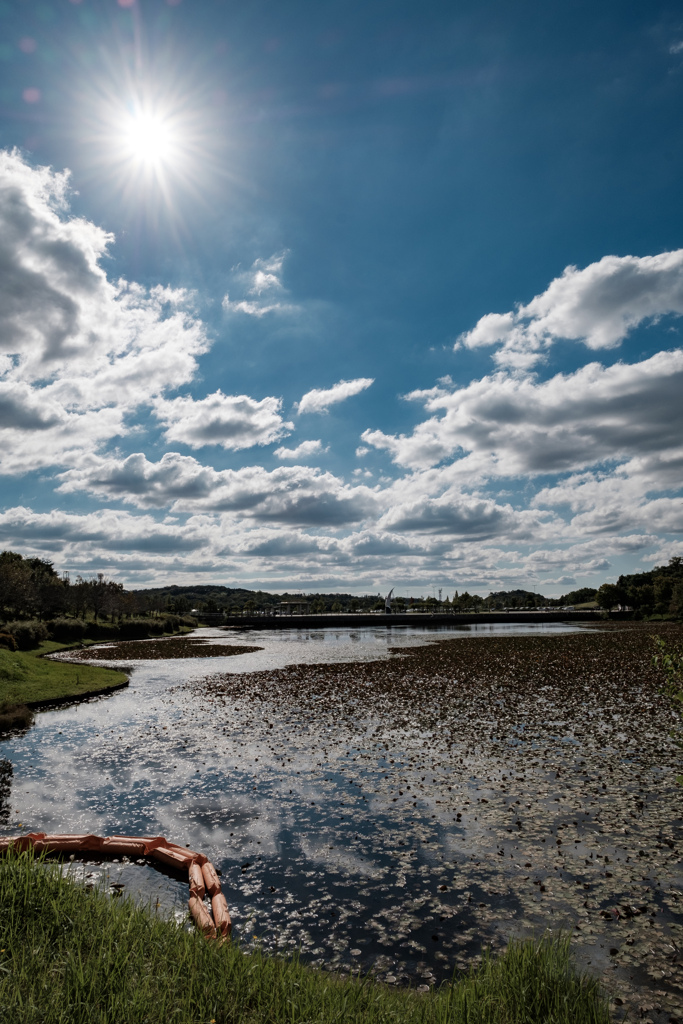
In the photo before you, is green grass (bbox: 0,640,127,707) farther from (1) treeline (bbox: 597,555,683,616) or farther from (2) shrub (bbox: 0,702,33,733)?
(1) treeline (bbox: 597,555,683,616)

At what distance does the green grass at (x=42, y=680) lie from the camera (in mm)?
31391

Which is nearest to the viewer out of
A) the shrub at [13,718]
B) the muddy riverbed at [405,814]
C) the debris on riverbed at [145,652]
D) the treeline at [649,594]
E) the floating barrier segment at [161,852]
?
the muddy riverbed at [405,814]

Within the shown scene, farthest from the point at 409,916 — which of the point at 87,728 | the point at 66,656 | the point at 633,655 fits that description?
the point at 66,656

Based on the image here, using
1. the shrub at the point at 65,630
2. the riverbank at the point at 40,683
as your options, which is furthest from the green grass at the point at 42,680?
the shrub at the point at 65,630

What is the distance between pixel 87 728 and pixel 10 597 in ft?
289

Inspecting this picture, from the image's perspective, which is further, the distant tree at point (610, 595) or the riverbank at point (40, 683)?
the distant tree at point (610, 595)

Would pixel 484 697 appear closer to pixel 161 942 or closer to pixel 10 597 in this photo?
pixel 161 942

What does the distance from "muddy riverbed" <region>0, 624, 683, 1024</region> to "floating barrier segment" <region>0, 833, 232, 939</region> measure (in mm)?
432

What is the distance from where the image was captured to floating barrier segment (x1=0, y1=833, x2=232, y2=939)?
32.0ft

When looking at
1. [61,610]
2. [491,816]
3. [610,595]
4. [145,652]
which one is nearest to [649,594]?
[610,595]

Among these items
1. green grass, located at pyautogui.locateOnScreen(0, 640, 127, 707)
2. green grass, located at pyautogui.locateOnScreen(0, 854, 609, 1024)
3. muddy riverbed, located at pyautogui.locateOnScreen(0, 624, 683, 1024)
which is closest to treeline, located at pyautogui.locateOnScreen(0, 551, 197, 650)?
green grass, located at pyautogui.locateOnScreen(0, 640, 127, 707)

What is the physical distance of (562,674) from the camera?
1594 inches

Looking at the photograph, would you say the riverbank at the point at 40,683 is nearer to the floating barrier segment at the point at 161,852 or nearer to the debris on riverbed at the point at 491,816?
the debris on riverbed at the point at 491,816

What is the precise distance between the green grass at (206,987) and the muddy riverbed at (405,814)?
4.77ft
